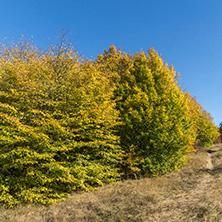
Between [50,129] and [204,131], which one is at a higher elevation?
[204,131]

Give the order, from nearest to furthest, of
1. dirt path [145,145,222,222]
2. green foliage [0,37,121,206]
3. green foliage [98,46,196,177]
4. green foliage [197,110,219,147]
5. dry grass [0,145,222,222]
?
dirt path [145,145,222,222] < dry grass [0,145,222,222] < green foliage [0,37,121,206] < green foliage [98,46,196,177] < green foliage [197,110,219,147]

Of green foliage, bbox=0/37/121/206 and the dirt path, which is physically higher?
green foliage, bbox=0/37/121/206

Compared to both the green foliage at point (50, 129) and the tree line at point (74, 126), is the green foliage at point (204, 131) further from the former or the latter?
the green foliage at point (50, 129)

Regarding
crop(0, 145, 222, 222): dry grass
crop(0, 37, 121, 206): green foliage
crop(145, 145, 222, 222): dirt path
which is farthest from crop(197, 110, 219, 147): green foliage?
crop(0, 37, 121, 206): green foliage

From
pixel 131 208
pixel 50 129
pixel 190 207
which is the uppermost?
pixel 50 129

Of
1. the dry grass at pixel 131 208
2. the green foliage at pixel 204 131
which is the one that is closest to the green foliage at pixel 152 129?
the dry grass at pixel 131 208

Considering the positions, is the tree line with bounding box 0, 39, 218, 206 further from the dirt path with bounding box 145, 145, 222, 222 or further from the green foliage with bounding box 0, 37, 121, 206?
the dirt path with bounding box 145, 145, 222, 222

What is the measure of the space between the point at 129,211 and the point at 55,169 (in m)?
3.59

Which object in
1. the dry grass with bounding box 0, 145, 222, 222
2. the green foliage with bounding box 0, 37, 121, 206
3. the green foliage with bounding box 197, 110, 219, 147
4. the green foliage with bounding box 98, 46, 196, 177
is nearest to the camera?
the dry grass with bounding box 0, 145, 222, 222

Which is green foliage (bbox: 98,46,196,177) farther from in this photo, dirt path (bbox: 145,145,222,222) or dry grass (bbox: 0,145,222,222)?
dirt path (bbox: 145,145,222,222)

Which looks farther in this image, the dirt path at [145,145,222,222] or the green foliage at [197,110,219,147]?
the green foliage at [197,110,219,147]

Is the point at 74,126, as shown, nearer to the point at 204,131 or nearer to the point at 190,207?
the point at 190,207

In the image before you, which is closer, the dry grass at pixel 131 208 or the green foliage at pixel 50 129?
the dry grass at pixel 131 208

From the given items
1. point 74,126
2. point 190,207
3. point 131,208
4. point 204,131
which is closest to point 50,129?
point 74,126
